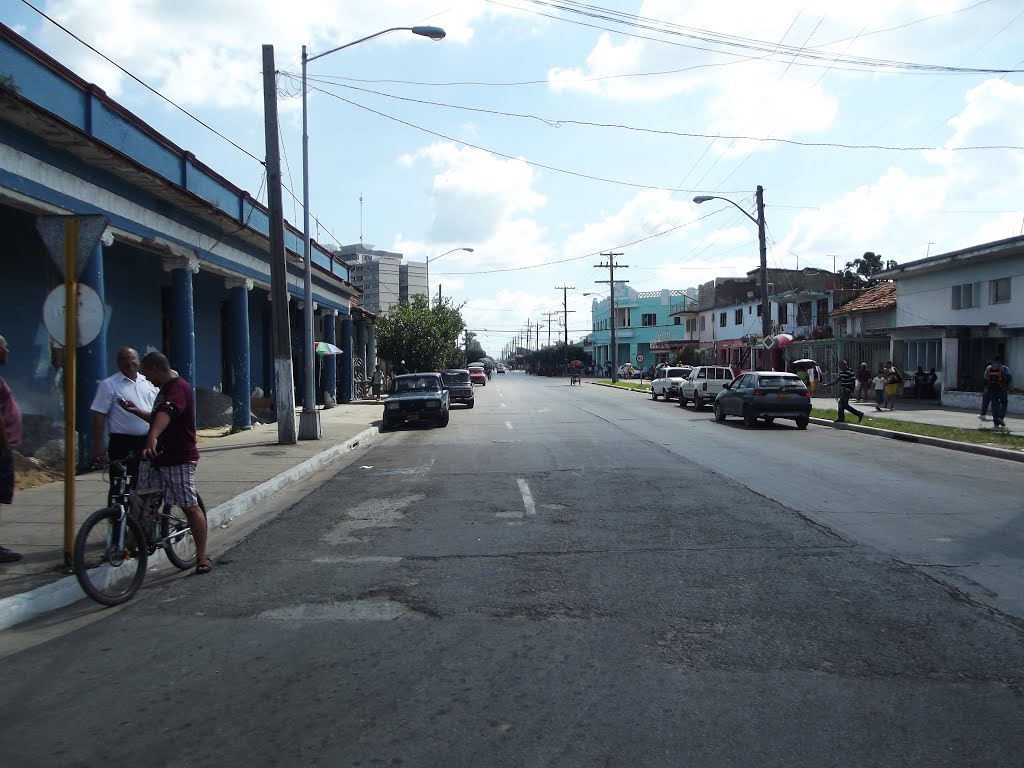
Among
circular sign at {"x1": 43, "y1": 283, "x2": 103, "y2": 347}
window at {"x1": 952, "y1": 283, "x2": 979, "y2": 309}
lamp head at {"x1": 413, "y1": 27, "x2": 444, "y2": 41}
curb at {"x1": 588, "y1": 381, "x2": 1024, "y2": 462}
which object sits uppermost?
lamp head at {"x1": 413, "y1": 27, "x2": 444, "y2": 41}

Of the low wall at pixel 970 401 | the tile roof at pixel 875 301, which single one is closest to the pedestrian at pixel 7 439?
the low wall at pixel 970 401

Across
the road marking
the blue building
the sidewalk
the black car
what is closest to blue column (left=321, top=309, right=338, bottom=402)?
the black car

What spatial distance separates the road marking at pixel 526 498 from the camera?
9.41m

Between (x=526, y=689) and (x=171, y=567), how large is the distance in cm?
426

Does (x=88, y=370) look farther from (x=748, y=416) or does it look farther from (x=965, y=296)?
(x=965, y=296)

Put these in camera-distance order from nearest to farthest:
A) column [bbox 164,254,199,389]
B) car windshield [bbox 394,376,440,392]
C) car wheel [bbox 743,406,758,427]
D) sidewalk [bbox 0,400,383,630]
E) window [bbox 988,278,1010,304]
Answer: sidewalk [bbox 0,400,383,630]
column [bbox 164,254,199,389]
car wheel [bbox 743,406,758,427]
car windshield [bbox 394,376,440,392]
window [bbox 988,278,1010,304]

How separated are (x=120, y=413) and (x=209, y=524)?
2094 mm

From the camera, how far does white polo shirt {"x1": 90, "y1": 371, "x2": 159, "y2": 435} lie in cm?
700

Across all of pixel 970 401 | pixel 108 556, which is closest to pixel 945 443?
pixel 970 401

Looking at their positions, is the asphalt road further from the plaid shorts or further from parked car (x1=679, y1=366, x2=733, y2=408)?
parked car (x1=679, y1=366, x2=733, y2=408)

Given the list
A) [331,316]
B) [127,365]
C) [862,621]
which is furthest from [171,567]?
[331,316]

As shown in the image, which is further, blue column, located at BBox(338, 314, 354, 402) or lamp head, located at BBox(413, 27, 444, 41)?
blue column, located at BBox(338, 314, 354, 402)

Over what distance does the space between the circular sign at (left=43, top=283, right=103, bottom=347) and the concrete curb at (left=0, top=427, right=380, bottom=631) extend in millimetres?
1915

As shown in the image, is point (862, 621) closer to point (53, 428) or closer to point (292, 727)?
point (292, 727)
